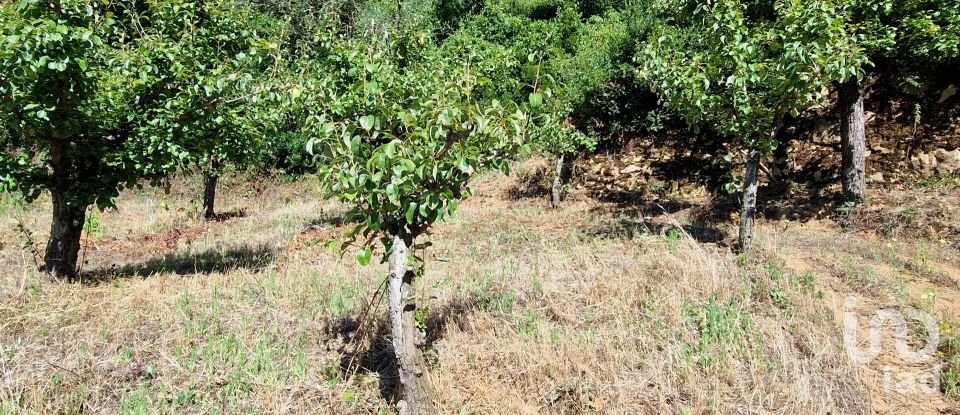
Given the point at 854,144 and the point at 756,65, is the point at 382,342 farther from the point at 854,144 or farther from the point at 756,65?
the point at 854,144

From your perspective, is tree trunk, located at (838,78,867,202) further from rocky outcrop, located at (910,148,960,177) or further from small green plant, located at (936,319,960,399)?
small green plant, located at (936,319,960,399)

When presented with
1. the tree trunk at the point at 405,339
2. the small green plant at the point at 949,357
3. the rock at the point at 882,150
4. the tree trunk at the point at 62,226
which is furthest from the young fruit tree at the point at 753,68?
the tree trunk at the point at 62,226

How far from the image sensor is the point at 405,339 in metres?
3.39

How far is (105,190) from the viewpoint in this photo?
564cm

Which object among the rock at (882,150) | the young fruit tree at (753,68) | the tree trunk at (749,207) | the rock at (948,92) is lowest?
the tree trunk at (749,207)

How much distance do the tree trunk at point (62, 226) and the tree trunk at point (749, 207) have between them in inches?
297

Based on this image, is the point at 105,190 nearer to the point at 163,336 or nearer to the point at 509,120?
the point at 163,336

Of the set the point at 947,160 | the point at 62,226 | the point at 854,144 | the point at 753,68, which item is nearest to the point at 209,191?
the point at 62,226

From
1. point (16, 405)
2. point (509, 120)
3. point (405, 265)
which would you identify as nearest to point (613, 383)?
point (405, 265)

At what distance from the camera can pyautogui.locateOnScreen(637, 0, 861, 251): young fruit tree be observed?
537 centimetres

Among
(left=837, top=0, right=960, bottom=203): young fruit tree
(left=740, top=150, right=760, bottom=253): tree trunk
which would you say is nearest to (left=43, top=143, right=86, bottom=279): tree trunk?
(left=740, top=150, right=760, bottom=253): tree trunk

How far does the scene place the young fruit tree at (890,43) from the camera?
7.78 m

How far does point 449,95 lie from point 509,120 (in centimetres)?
56

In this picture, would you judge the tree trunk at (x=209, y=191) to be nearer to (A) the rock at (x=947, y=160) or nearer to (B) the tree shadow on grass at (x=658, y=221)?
(B) the tree shadow on grass at (x=658, y=221)
